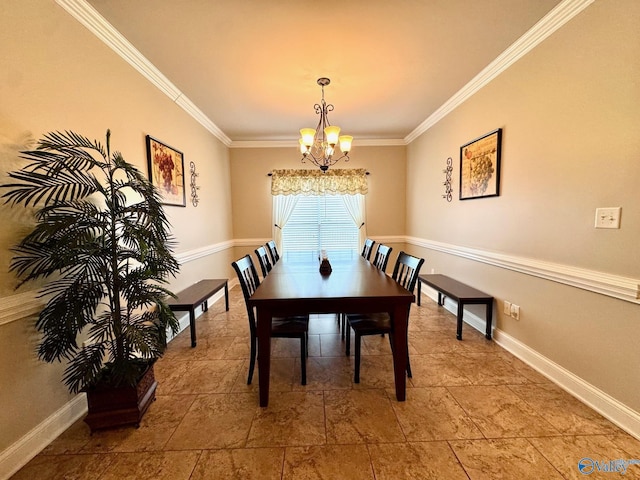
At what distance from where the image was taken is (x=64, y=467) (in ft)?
4.46

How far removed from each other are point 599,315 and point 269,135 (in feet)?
14.4

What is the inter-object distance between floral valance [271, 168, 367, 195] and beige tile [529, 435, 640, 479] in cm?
390

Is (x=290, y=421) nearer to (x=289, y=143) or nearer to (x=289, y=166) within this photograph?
(x=289, y=166)

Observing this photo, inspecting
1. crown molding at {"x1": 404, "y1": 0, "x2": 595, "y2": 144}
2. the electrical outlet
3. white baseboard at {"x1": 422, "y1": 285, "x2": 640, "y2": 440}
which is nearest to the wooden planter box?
white baseboard at {"x1": 422, "y1": 285, "x2": 640, "y2": 440}

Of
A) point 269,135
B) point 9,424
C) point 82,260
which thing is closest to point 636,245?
point 82,260

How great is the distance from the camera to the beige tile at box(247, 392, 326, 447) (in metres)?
1.51

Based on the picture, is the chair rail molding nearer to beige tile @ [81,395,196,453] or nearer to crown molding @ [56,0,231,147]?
beige tile @ [81,395,196,453]

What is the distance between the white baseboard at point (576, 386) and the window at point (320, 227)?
2805 millimetres

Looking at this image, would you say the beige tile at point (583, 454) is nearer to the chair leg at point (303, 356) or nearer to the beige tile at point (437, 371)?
the beige tile at point (437, 371)

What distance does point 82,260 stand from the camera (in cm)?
144

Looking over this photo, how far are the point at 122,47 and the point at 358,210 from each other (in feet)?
12.1

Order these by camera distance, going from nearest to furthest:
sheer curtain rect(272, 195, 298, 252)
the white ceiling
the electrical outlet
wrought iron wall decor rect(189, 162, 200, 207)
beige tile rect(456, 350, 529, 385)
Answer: the white ceiling → beige tile rect(456, 350, 529, 385) → the electrical outlet → wrought iron wall decor rect(189, 162, 200, 207) → sheer curtain rect(272, 195, 298, 252)

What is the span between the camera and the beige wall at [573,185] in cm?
152

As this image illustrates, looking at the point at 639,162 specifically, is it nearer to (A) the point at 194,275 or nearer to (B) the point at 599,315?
(B) the point at 599,315
